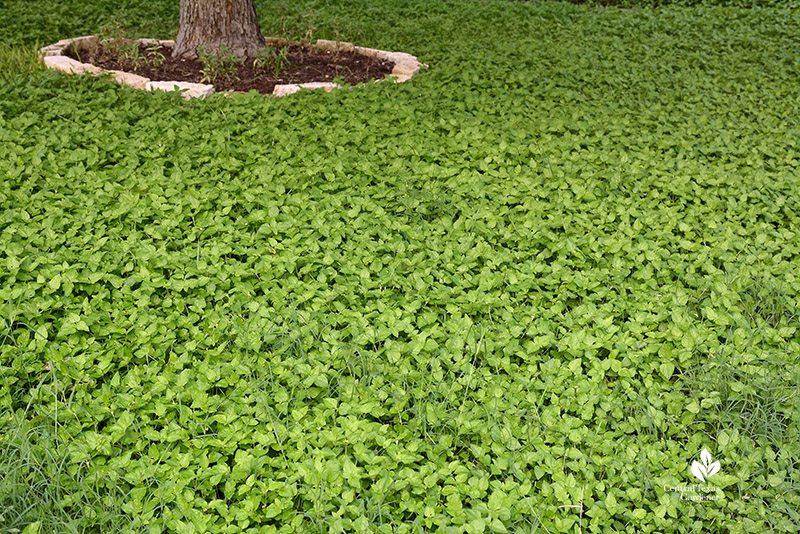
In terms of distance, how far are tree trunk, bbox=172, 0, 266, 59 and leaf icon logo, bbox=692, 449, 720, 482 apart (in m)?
5.91

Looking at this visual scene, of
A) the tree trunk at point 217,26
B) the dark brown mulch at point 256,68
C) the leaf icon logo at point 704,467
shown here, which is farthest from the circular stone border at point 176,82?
the leaf icon logo at point 704,467

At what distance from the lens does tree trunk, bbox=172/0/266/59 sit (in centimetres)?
666

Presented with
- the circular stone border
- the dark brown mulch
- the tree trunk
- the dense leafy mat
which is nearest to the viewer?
the dense leafy mat

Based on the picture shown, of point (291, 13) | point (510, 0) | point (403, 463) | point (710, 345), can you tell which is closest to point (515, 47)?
point (291, 13)

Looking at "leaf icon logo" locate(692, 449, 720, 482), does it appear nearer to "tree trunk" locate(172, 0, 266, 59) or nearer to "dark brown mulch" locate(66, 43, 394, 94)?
"dark brown mulch" locate(66, 43, 394, 94)

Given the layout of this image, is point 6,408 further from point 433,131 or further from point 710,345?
point 433,131

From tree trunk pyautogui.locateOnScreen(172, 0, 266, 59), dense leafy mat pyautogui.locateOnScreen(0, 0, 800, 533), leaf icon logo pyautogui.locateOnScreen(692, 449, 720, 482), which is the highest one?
tree trunk pyautogui.locateOnScreen(172, 0, 266, 59)

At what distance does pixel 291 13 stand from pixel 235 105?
176 inches

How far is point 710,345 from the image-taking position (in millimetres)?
3166

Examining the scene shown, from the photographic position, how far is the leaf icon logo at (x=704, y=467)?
2510mm

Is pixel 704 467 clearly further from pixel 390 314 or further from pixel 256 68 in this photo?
pixel 256 68

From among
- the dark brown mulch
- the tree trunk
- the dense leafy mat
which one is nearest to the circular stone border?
the dark brown mulch

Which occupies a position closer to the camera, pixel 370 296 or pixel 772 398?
pixel 772 398

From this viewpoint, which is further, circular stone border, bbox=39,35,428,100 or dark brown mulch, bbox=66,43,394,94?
dark brown mulch, bbox=66,43,394,94
